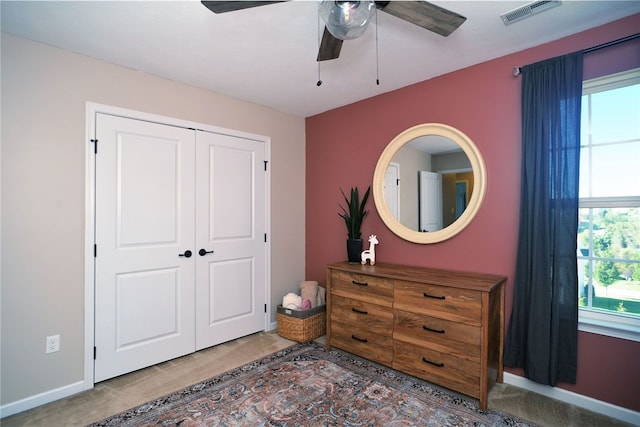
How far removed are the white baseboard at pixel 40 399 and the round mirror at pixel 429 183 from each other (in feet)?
9.03

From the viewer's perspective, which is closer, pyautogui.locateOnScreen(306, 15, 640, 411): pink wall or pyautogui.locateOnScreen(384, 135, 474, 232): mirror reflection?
pyautogui.locateOnScreen(306, 15, 640, 411): pink wall

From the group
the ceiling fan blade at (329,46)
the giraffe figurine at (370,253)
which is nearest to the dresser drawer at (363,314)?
the giraffe figurine at (370,253)

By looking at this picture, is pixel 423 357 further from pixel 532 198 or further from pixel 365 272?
pixel 532 198

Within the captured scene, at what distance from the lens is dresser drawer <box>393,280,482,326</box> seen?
2119mm

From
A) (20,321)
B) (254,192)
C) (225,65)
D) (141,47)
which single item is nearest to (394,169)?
(254,192)

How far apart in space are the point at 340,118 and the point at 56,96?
96.0 inches

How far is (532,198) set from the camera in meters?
2.23

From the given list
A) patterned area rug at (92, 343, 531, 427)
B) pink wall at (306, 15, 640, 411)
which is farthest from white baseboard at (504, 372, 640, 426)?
patterned area rug at (92, 343, 531, 427)

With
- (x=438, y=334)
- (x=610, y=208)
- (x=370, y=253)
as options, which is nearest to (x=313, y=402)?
(x=438, y=334)

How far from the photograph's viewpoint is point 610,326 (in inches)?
79.1

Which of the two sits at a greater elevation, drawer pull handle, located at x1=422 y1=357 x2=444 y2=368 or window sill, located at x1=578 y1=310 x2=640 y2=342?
window sill, located at x1=578 y1=310 x2=640 y2=342

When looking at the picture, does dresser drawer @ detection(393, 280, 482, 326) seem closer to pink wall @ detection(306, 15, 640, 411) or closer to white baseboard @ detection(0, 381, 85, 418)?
pink wall @ detection(306, 15, 640, 411)

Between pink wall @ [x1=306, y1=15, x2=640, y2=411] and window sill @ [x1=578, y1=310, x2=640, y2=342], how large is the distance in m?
0.04

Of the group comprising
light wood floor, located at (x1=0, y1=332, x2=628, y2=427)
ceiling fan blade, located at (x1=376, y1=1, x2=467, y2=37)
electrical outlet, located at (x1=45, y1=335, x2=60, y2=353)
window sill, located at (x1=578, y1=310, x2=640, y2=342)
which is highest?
ceiling fan blade, located at (x1=376, y1=1, x2=467, y2=37)
